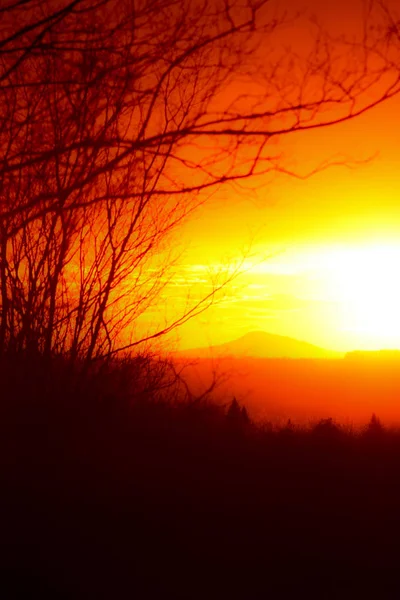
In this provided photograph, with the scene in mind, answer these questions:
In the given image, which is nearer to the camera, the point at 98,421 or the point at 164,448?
the point at 164,448

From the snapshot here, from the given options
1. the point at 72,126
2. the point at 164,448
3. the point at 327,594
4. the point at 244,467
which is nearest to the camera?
the point at 327,594

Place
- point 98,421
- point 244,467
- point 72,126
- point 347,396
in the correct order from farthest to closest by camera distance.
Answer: point 347,396 < point 72,126 < point 98,421 < point 244,467

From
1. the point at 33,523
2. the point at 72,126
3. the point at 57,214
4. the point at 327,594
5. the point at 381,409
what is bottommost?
the point at 327,594

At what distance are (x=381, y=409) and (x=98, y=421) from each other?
173 cm

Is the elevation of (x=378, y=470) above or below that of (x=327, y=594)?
above

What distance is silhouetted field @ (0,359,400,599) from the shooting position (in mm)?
2498

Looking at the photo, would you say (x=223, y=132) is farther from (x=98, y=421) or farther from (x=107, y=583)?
(x=107, y=583)

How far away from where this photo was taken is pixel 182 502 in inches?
117

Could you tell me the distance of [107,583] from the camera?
97.1 inches

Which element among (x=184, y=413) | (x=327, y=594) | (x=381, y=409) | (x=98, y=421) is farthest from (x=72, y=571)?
(x=381, y=409)

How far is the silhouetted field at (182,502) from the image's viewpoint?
2.50 m

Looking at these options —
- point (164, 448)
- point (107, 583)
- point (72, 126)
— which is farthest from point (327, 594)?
point (72, 126)

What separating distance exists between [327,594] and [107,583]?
72 centimetres

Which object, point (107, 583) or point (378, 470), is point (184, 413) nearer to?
point (378, 470)
